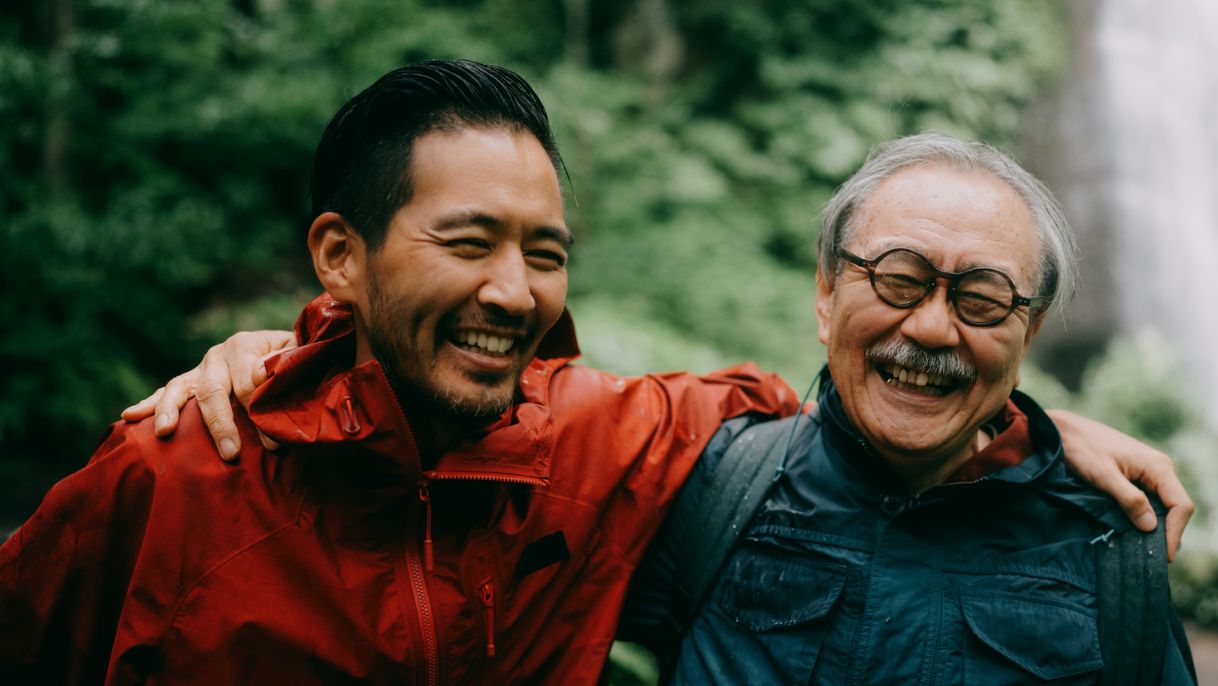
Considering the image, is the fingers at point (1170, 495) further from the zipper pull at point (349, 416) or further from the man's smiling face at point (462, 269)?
the zipper pull at point (349, 416)

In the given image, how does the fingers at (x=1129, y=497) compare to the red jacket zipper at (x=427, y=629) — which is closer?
the red jacket zipper at (x=427, y=629)

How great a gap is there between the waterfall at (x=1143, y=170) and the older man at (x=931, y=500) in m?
13.5

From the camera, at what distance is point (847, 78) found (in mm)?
11305

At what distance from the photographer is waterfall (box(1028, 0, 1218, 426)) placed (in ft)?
45.4

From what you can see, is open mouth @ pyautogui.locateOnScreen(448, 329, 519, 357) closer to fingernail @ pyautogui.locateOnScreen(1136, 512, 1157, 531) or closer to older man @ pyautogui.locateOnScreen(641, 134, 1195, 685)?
older man @ pyautogui.locateOnScreen(641, 134, 1195, 685)

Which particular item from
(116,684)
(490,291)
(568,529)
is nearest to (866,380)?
(568,529)

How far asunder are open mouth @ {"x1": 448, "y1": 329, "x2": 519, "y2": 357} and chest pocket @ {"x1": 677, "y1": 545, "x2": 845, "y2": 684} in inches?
31.8

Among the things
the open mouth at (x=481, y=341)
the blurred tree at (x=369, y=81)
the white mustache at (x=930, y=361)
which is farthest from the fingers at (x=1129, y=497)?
the open mouth at (x=481, y=341)

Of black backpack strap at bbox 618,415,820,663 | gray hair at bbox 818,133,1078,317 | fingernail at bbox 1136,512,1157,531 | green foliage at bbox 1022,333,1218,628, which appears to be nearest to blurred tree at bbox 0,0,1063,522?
gray hair at bbox 818,133,1078,317

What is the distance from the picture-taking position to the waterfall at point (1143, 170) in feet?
45.4

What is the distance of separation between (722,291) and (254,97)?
466 centimetres

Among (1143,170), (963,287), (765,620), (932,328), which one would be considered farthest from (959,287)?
(1143,170)

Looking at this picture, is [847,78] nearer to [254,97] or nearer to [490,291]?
[254,97]

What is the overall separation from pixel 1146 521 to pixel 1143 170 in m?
14.8
